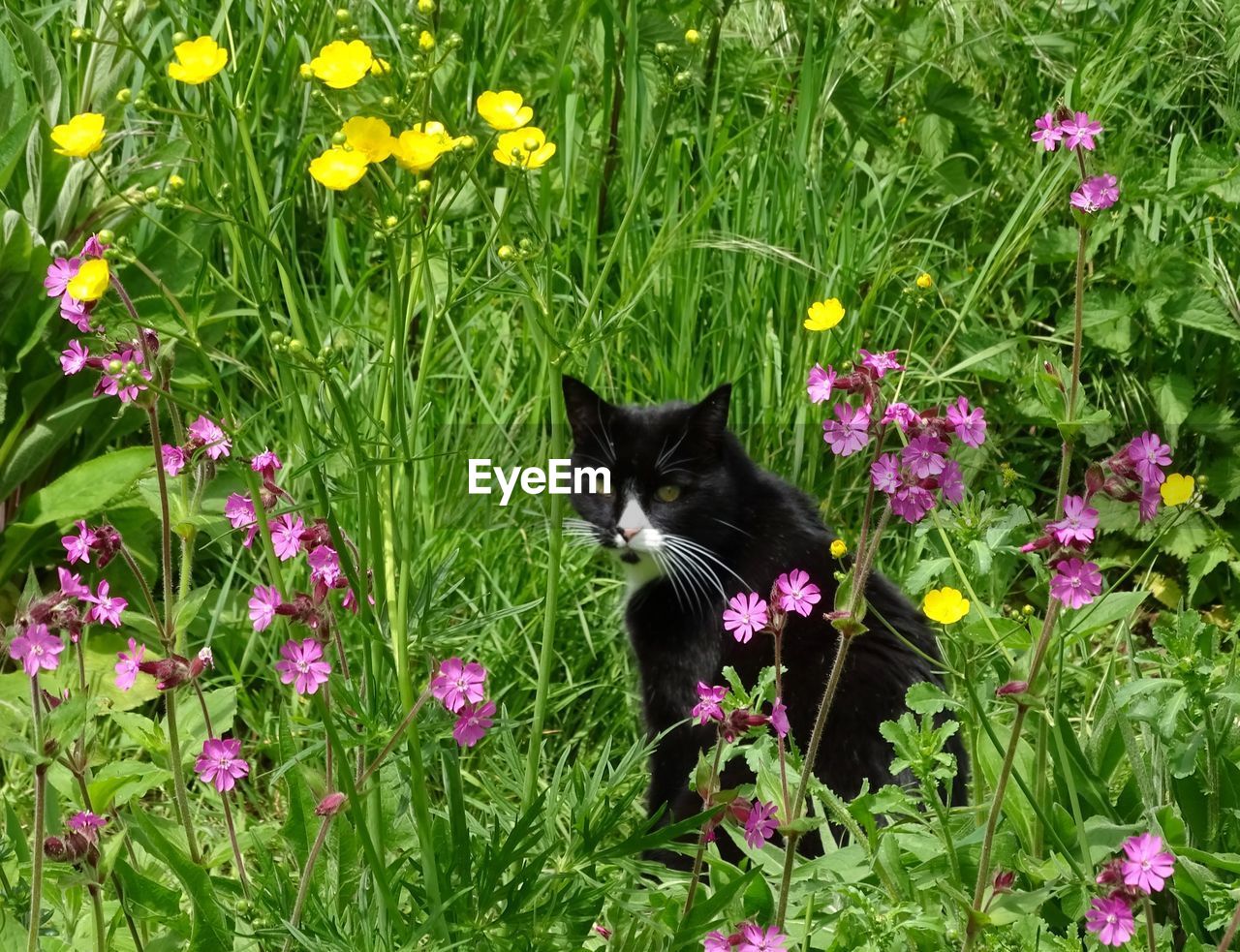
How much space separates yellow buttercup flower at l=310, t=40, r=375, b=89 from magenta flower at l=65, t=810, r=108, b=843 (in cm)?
77

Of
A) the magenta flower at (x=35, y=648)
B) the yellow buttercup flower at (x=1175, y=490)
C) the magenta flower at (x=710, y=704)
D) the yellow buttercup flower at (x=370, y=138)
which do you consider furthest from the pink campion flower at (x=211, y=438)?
the yellow buttercup flower at (x=1175, y=490)

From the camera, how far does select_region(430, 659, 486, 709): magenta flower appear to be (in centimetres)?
143

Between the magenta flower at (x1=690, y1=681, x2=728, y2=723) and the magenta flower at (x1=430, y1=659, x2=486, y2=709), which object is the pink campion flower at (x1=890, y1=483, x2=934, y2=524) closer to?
the magenta flower at (x1=690, y1=681, x2=728, y2=723)

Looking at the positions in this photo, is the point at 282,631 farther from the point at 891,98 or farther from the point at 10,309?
the point at 891,98

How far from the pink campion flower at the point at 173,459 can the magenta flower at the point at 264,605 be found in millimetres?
160

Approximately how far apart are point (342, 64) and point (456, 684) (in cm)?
58

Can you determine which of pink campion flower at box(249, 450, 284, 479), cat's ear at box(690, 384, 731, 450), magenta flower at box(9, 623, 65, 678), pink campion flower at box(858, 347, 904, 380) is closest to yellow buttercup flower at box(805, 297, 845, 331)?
pink campion flower at box(858, 347, 904, 380)

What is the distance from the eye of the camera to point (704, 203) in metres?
2.53

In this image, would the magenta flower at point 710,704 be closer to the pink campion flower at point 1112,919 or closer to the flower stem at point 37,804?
the pink campion flower at point 1112,919

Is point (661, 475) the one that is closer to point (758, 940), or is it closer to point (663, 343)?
point (663, 343)

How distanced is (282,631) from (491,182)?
1.18 meters

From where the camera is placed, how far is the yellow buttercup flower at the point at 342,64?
1.38m

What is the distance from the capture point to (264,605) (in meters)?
1.55

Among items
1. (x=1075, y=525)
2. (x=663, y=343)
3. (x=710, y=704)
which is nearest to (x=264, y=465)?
(x=710, y=704)
